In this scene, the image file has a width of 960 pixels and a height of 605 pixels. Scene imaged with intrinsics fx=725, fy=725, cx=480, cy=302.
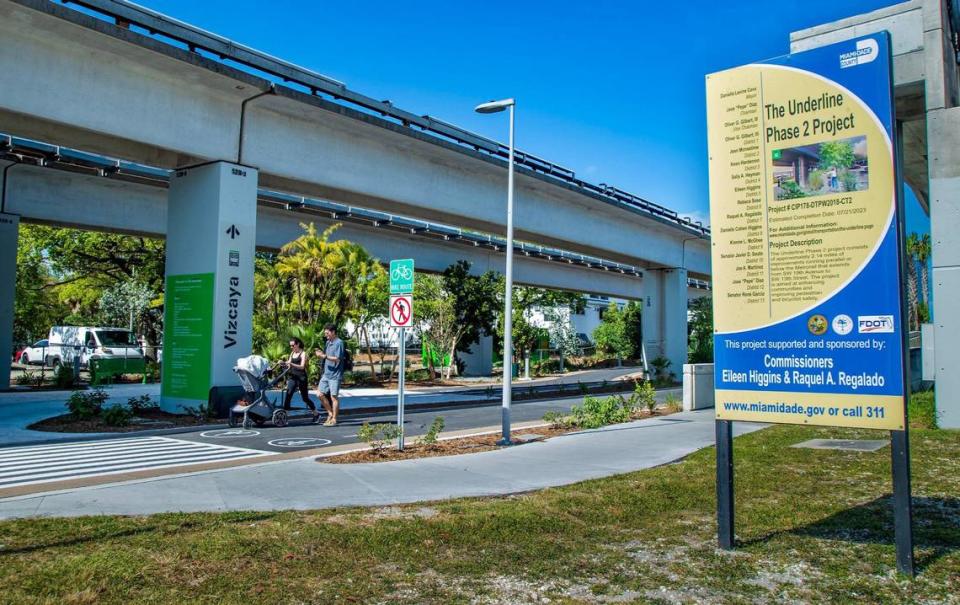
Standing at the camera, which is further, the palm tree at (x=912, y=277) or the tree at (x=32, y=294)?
the palm tree at (x=912, y=277)

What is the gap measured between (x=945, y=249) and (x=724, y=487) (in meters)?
11.1

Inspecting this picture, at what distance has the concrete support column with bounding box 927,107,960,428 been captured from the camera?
13570 mm

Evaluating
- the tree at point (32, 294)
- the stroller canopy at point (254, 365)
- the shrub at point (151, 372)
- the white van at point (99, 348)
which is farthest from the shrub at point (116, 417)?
the tree at point (32, 294)

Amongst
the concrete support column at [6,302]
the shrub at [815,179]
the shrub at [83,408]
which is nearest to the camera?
the shrub at [815,179]

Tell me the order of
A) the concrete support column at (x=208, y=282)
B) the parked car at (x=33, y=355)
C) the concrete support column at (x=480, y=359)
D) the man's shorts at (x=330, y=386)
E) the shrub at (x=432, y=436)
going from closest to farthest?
the shrub at (x=432, y=436), the man's shorts at (x=330, y=386), the concrete support column at (x=208, y=282), the parked car at (x=33, y=355), the concrete support column at (x=480, y=359)

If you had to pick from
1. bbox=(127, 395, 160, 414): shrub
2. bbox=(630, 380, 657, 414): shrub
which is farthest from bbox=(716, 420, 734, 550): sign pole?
bbox=(127, 395, 160, 414): shrub

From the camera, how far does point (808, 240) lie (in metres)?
5.45

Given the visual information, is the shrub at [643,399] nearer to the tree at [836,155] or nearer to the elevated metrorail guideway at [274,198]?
the elevated metrorail guideway at [274,198]

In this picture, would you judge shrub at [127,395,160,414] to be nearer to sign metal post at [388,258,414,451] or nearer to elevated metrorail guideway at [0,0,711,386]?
elevated metrorail guideway at [0,0,711,386]

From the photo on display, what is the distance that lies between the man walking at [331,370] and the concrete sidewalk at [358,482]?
401cm

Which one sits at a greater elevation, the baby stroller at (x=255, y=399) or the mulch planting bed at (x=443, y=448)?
the baby stroller at (x=255, y=399)

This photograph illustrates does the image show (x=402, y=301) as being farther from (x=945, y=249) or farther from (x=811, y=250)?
(x=945, y=249)

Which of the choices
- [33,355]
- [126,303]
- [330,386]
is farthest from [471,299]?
[33,355]

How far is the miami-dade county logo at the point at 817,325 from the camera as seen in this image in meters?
5.32
